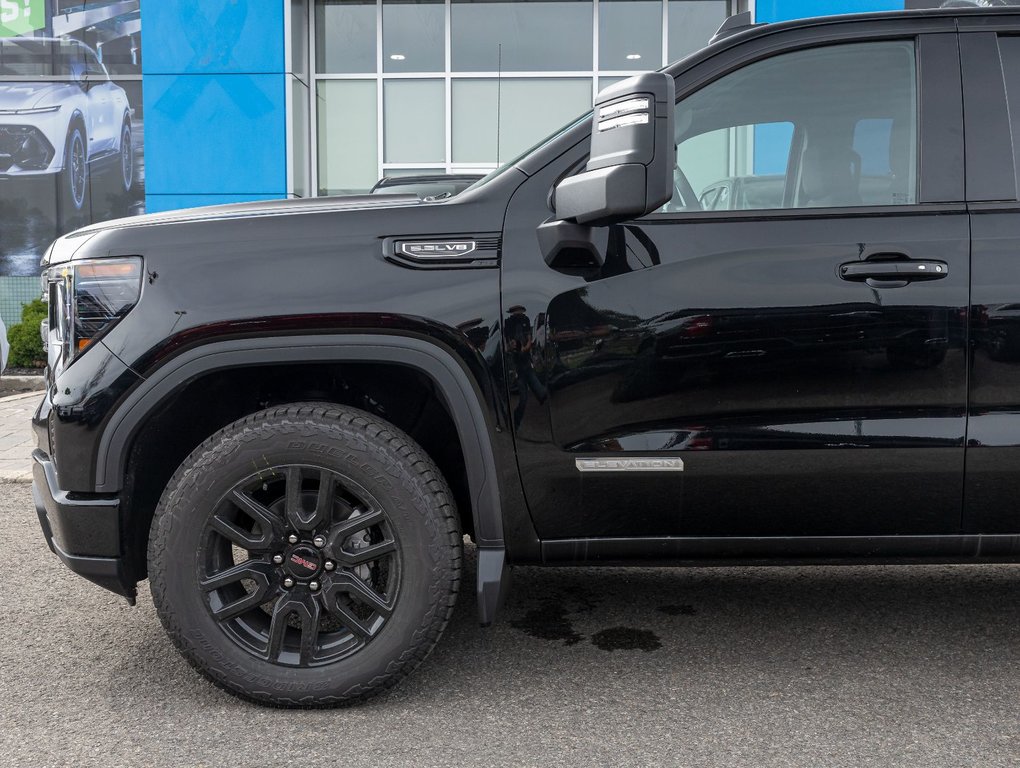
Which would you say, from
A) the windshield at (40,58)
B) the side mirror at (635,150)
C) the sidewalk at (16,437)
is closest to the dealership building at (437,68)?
the windshield at (40,58)

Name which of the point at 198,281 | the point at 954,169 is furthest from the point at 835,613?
the point at 198,281

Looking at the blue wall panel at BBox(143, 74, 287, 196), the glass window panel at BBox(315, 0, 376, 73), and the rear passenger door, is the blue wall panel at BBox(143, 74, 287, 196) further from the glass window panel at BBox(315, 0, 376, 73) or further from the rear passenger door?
the rear passenger door

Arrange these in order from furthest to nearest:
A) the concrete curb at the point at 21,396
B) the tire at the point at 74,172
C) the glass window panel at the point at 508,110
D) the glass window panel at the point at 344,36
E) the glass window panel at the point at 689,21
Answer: the tire at the point at 74,172, the glass window panel at the point at 344,36, the glass window panel at the point at 508,110, the glass window panel at the point at 689,21, the concrete curb at the point at 21,396

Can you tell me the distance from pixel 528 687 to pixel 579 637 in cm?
43

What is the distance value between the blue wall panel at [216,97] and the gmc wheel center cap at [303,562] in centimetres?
1010

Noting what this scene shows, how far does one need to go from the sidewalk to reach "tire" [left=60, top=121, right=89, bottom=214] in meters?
4.55

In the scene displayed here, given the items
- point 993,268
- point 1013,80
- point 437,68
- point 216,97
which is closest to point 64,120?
point 216,97

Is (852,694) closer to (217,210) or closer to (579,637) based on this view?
(579,637)

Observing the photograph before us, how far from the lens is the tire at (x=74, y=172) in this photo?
13.8 m

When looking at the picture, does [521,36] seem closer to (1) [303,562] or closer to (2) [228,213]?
(2) [228,213]

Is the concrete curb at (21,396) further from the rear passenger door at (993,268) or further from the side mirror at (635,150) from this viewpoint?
the rear passenger door at (993,268)

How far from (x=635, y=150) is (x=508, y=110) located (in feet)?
36.8

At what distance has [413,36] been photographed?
1302 centimetres

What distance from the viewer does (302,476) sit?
8.41 feet
